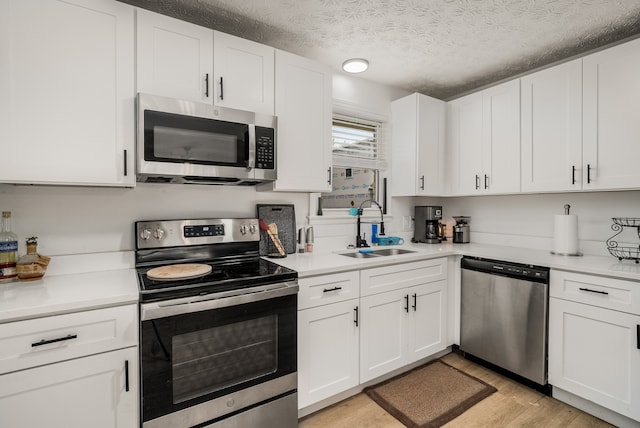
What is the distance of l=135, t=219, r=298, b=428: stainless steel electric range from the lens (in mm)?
1357

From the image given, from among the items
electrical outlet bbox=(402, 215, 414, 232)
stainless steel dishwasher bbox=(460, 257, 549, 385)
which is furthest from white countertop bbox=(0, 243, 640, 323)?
electrical outlet bbox=(402, 215, 414, 232)

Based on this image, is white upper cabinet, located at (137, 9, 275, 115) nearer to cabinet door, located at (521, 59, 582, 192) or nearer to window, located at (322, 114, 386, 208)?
window, located at (322, 114, 386, 208)

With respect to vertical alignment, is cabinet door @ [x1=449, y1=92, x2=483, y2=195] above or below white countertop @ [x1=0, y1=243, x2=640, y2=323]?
above

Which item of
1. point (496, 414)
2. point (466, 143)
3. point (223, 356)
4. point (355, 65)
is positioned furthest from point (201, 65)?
point (496, 414)

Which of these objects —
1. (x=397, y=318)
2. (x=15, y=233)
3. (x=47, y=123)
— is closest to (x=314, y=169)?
(x=397, y=318)

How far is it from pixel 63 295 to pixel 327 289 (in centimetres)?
126

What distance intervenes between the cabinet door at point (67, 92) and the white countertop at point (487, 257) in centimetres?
107

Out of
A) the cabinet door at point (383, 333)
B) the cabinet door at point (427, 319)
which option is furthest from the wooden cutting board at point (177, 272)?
the cabinet door at point (427, 319)

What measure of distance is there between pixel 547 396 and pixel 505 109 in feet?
7.00

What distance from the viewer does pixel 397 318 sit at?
7.59 ft

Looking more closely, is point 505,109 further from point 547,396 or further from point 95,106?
point 95,106

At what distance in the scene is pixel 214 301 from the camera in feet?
4.76

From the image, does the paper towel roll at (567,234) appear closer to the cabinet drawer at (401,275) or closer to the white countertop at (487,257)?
the white countertop at (487,257)

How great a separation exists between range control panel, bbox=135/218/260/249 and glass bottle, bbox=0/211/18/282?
51 cm
